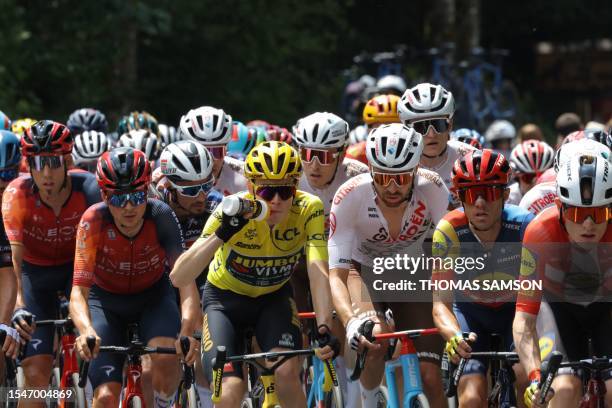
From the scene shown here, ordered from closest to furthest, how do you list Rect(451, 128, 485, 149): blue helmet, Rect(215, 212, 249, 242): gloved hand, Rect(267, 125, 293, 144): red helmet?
Rect(215, 212, 249, 242): gloved hand → Rect(451, 128, 485, 149): blue helmet → Rect(267, 125, 293, 144): red helmet

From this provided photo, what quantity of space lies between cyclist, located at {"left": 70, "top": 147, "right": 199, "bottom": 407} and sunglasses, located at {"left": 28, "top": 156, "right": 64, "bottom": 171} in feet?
3.44

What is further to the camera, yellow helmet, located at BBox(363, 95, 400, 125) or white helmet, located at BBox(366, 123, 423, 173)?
yellow helmet, located at BBox(363, 95, 400, 125)

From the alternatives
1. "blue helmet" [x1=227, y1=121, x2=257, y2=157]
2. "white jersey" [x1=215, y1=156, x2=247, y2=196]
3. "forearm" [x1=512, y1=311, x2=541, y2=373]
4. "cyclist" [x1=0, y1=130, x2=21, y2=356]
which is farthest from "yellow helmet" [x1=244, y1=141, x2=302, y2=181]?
"blue helmet" [x1=227, y1=121, x2=257, y2=157]

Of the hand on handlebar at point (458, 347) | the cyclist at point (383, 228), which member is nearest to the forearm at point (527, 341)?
the hand on handlebar at point (458, 347)

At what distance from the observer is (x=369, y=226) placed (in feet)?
30.7

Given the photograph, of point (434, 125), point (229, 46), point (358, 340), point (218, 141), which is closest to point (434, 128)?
point (434, 125)

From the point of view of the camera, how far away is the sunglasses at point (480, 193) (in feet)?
27.7

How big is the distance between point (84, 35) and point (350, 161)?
12454 millimetres

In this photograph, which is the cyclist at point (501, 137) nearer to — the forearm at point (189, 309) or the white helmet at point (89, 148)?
the white helmet at point (89, 148)

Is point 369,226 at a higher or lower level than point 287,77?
lower

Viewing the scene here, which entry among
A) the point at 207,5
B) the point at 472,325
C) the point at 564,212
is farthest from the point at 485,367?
the point at 207,5

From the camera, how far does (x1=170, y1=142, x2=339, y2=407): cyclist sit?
8.39 metres

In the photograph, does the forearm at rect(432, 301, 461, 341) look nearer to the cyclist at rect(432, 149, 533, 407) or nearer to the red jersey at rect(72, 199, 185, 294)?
the cyclist at rect(432, 149, 533, 407)

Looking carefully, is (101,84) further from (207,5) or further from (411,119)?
(411,119)
